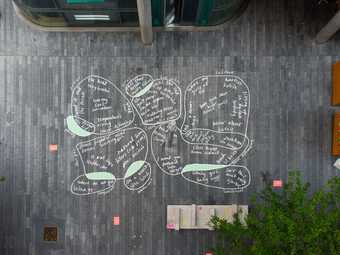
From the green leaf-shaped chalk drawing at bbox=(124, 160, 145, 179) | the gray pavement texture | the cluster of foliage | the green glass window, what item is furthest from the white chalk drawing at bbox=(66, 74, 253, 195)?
the cluster of foliage

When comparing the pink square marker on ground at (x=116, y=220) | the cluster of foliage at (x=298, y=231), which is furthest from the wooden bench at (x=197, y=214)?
the cluster of foliage at (x=298, y=231)

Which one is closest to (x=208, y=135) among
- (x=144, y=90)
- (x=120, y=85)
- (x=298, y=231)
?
(x=144, y=90)

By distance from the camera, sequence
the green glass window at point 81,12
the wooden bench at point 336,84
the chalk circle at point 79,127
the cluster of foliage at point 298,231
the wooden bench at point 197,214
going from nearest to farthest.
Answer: the cluster of foliage at point 298,231 < the green glass window at point 81,12 < the wooden bench at point 336,84 < the wooden bench at point 197,214 < the chalk circle at point 79,127

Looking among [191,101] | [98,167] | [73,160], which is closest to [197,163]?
[191,101]

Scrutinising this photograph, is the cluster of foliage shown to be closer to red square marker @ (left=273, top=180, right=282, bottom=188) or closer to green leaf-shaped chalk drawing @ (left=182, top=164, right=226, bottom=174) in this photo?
red square marker @ (left=273, top=180, right=282, bottom=188)

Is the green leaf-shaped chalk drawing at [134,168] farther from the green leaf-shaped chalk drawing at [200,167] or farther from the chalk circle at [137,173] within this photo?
the green leaf-shaped chalk drawing at [200,167]

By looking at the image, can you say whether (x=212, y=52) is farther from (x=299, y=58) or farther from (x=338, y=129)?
(x=338, y=129)

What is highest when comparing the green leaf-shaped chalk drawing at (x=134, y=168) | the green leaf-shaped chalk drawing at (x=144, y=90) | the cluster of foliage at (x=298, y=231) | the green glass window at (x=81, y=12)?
the green glass window at (x=81, y=12)
